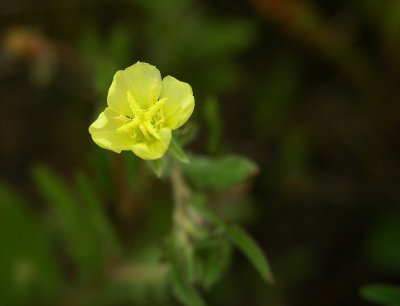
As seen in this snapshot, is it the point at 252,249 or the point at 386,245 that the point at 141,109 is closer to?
the point at 252,249

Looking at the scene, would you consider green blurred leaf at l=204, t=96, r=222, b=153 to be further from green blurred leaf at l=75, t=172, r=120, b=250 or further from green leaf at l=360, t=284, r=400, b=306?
green leaf at l=360, t=284, r=400, b=306

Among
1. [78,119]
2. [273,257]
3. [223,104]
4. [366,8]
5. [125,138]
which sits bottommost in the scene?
[78,119]

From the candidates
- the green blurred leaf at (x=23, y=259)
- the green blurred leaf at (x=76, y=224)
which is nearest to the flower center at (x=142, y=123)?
the green blurred leaf at (x=76, y=224)

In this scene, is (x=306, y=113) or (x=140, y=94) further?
(x=306, y=113)

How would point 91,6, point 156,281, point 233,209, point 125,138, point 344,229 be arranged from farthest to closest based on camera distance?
point 91,6, point 344,229, point 233,209, point 156,281, point 125,138

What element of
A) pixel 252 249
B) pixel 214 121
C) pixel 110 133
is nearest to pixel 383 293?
pixel 252 249

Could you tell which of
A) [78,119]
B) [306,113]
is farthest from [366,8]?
[78,119]

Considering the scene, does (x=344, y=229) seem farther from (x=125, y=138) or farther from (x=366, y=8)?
(x=125, y=138)
